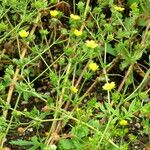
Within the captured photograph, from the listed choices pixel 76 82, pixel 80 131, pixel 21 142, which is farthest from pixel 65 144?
pixel 76 82

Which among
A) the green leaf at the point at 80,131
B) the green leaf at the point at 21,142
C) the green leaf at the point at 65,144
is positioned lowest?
the green leaf at the point at 21,142

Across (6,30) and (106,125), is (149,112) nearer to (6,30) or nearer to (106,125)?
(106,125)

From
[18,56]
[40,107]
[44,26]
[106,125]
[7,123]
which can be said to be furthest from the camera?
[44,26]

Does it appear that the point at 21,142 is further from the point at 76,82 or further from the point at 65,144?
the point at 76,82

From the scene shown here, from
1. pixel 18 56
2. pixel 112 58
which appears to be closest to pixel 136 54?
pixel 112 58

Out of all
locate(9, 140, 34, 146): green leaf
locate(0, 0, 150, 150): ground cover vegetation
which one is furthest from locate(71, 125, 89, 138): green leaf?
locate(9, 140, 34, 146): green leaf

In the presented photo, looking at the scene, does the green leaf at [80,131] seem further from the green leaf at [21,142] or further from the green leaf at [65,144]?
the green leaf at [21,142]

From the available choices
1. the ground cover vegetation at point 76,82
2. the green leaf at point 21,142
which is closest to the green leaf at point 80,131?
the ground cover vegetation at point 76,82

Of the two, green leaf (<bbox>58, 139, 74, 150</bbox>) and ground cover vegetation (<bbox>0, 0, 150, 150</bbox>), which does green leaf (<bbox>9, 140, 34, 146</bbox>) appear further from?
green leaf (<bbox>58, 139, 74, 150</bbox>)
